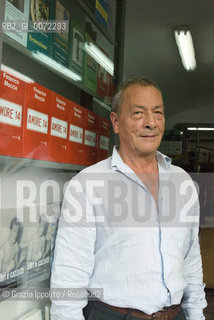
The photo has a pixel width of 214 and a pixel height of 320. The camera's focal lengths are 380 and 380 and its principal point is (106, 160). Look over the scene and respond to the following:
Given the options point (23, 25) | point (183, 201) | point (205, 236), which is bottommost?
point (205, 236)

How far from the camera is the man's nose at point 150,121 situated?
5.90ft

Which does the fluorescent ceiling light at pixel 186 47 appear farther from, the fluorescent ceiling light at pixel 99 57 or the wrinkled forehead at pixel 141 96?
the wrinkled forehead at pixel 141 96

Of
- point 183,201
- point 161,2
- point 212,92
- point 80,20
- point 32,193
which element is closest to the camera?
point 183,201

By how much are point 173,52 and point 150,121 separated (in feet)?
15.0

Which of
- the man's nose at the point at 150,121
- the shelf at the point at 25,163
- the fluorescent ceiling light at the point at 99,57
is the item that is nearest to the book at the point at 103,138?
the fluorescent ceiling light at the point at 99,57

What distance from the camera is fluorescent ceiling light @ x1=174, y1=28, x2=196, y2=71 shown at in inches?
201

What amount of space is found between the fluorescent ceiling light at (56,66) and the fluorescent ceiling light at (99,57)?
272 mm

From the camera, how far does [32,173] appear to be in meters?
2.08

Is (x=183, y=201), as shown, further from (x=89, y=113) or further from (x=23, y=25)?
(x=23, y=25)

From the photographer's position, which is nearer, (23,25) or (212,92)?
(23,25)

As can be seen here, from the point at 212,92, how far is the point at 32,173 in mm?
6099

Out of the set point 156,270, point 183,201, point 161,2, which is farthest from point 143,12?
point 156,270

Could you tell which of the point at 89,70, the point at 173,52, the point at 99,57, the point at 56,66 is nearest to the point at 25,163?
the point at 56,66

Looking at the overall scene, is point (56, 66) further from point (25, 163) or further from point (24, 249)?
point (24, 249)
